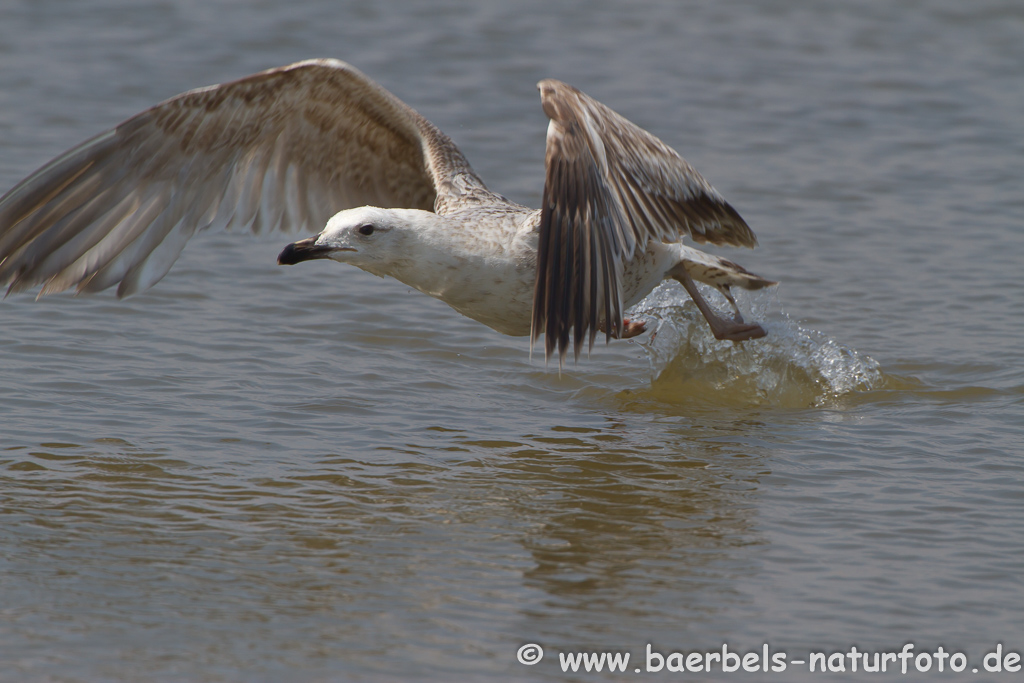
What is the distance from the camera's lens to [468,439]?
20.1 feet

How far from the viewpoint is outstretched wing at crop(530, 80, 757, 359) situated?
5117 millimetres

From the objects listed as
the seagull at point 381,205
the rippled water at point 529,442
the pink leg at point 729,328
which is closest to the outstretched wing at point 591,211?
the seagull at point 381,205

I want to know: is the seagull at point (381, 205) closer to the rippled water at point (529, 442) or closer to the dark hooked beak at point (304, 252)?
the dark hooked beak at point (304, 252)

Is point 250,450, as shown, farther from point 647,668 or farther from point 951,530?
point 951,530

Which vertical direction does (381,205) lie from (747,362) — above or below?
above

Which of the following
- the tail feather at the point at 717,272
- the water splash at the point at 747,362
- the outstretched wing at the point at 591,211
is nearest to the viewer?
the outstretched wing at the point at 591,211

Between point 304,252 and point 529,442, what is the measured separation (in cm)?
137

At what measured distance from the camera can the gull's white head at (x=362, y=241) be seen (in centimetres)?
569

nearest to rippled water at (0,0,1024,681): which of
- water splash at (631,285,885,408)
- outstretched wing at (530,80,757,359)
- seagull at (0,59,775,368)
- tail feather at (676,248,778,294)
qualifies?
water splash at (631,285,885,408)
